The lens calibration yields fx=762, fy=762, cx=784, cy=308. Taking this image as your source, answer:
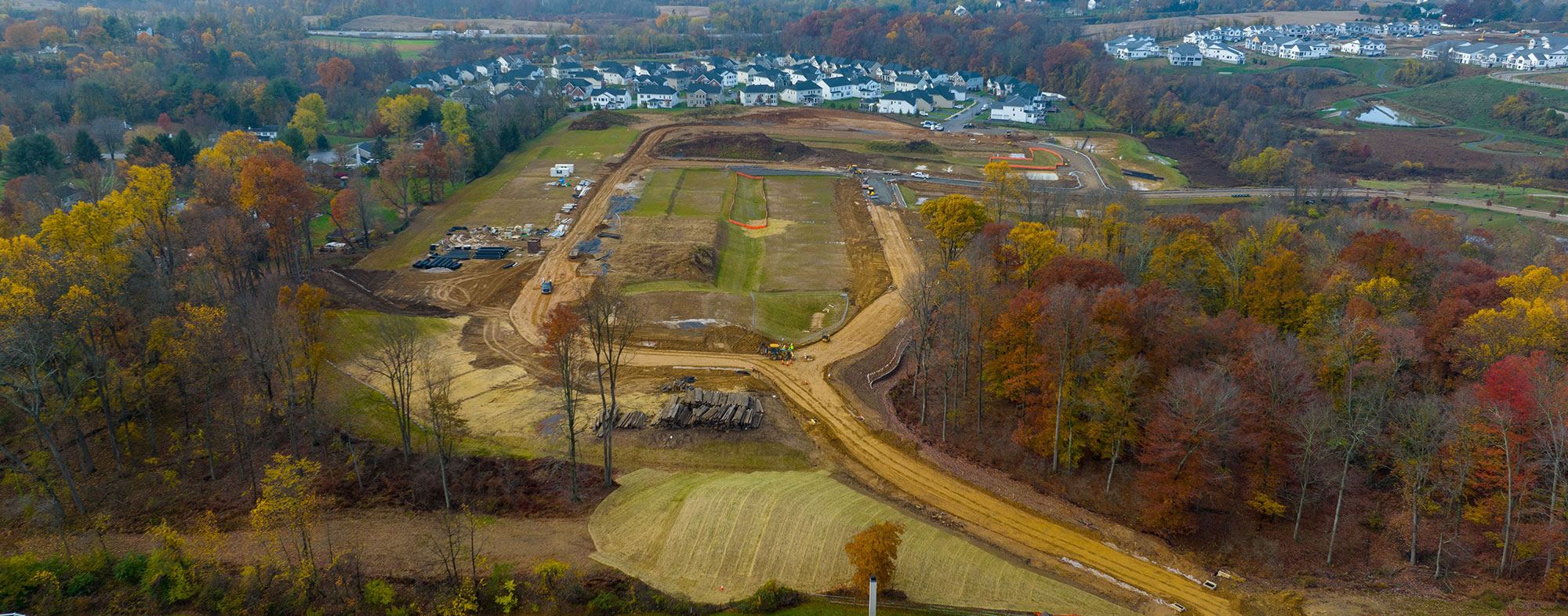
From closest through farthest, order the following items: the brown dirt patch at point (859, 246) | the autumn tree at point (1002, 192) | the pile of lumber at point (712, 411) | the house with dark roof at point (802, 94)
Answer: the pile of lumber at point (712, 411) → the brown dirt patch at point (859, 246) → the autumn tree at point (1002, 192) → the house with dark roof at point (802, 94)

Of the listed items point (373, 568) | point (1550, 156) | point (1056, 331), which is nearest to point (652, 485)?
point (373, 568)

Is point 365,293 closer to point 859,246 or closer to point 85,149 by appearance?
point 859,246

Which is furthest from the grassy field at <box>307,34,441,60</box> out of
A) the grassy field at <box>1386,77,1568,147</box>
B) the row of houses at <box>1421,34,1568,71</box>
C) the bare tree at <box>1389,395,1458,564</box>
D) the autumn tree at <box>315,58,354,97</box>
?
the row of houses at <box>1421,34,1568,71</box>

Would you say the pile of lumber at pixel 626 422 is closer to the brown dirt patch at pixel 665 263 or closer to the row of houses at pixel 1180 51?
the brown dirt patch at pixel 665 263

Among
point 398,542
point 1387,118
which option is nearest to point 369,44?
point 398,542

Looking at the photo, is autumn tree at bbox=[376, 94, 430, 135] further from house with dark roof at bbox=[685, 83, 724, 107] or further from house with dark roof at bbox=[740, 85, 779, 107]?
house with dark roof at bbox=[740, 85, 779, 107]

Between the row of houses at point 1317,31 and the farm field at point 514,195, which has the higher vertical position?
the row of houses at point 1317,31

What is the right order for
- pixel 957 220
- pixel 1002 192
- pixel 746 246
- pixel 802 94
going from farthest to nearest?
pixel 802 94, pixel 746 246, pixel 1002 192, pixel 957 220

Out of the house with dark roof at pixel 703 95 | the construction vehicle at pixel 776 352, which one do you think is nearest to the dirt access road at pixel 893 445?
the construction vehicle at pixel 776 352
